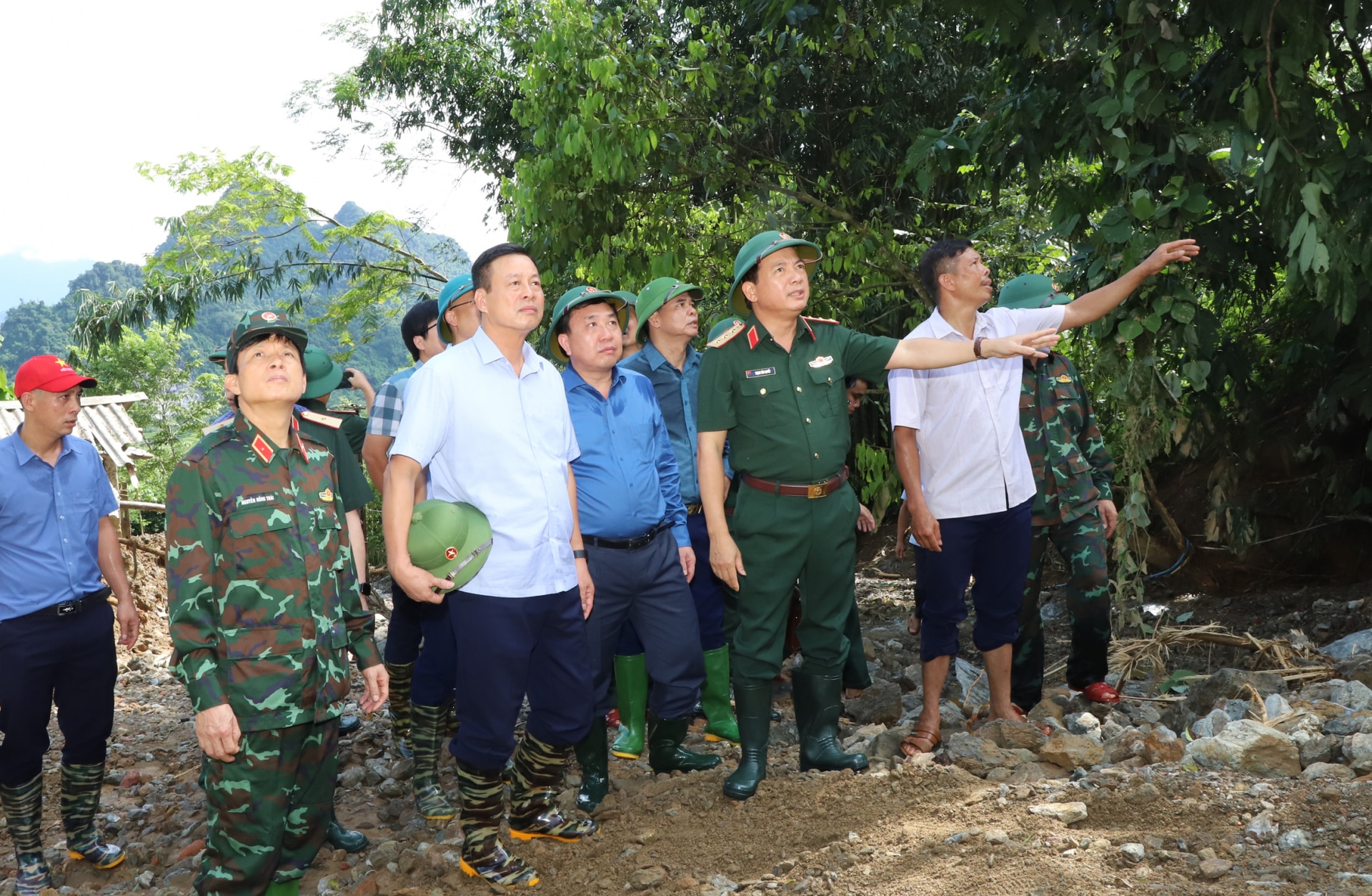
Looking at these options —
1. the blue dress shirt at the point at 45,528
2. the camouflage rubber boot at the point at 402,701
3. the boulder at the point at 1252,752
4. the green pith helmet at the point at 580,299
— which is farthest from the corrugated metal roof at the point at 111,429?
the boulder at the point at 1252,752

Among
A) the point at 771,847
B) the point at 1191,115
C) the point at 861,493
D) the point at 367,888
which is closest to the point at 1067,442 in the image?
the point at 1191,115

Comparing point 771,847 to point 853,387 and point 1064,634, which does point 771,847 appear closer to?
point 853,387

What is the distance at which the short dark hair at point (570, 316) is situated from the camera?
4172 millimetres

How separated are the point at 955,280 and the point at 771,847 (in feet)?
7.26

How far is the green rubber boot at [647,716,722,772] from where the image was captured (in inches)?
173

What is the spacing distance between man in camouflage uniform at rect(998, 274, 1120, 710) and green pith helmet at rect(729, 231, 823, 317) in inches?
58.5

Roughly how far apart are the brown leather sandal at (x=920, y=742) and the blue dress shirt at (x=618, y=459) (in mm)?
1200

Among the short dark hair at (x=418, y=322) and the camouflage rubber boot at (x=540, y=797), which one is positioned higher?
the short dark hair at (x=418, y=322)

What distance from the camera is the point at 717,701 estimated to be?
5156 mm

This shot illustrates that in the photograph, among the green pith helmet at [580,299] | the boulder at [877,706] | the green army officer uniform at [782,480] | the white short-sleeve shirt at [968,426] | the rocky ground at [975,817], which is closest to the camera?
the rocky ground at [975,817]

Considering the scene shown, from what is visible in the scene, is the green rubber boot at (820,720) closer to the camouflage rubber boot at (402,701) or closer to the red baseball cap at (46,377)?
the camouflage rubber boot at (402,701)

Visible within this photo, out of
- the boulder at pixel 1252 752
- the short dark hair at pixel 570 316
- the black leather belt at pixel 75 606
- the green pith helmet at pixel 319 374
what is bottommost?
the boulder at pixel 1252 752

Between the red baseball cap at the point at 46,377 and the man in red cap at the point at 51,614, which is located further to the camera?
the red baseball cap at the point at 46,377

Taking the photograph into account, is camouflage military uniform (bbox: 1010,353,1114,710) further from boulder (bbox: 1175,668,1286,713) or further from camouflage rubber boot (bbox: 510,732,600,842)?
camouflage rubber boot (bbox: 510,732,600,842)
